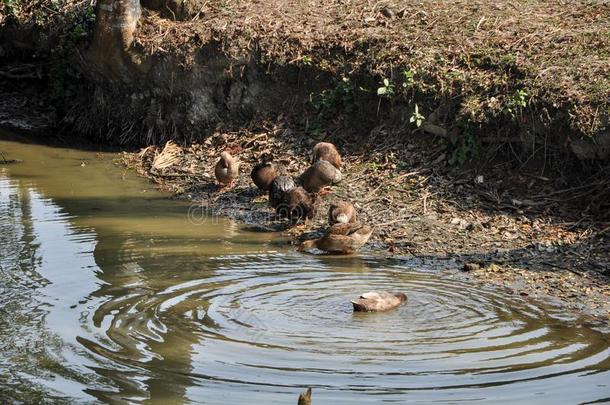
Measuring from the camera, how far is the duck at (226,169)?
1229cm

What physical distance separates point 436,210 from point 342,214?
1.18m

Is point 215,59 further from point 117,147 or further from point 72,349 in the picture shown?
point 72,349

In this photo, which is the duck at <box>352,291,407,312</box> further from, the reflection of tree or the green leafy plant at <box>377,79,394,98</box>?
the green leafy plant at <box>377,79,394,98</box>

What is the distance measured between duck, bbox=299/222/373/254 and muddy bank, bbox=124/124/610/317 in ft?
0.80

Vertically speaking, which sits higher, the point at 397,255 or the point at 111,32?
the point at 111,32

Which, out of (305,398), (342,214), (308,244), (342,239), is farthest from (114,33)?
(305,398)

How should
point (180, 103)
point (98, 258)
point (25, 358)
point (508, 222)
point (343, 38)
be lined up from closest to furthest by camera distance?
point (25, 358), point (98, 258), point (508, 222), point (343, 38), point (180, 103)

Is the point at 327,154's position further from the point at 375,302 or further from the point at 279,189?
the point at 375,302

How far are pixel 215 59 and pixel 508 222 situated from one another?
5.76 m

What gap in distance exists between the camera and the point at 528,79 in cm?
1151

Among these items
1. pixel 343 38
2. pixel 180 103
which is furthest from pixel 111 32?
pixel 343 38

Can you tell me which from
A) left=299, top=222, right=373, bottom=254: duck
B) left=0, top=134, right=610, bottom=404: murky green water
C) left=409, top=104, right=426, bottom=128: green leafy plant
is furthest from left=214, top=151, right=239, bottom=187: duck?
left=299, top=222, right=373, bottom=254: duck

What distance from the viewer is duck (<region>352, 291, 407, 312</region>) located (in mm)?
7801

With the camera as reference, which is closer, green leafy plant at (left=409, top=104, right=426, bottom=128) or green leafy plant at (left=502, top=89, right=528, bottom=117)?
green leafy plant at (left=502, top=89, right=528, bottom=117)
